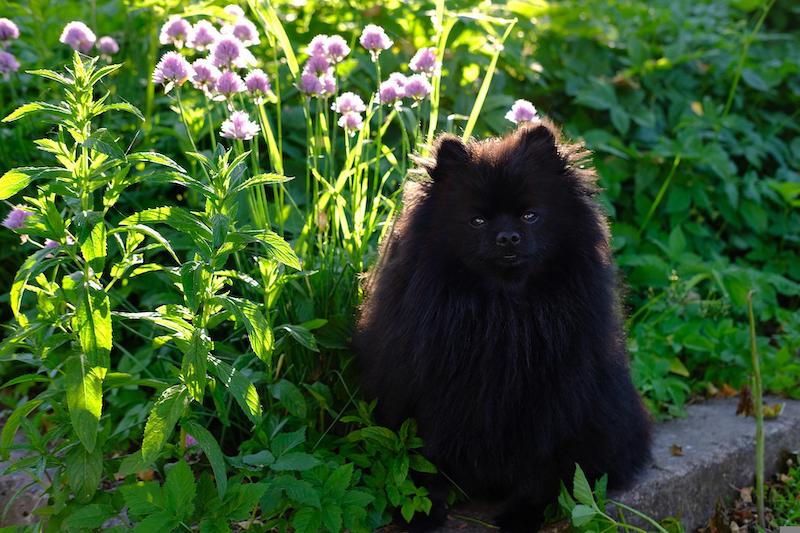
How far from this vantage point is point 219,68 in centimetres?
306

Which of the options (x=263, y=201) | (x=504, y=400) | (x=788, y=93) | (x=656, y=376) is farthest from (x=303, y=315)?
(x=788, y=93)

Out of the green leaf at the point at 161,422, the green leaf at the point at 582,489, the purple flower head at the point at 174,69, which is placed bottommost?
the green leaf at the point at 582,489

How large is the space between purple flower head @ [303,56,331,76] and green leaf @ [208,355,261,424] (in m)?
1.12

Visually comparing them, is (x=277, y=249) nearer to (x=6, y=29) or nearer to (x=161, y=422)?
(x=161, y=422)

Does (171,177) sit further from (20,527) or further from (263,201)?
(20,527)

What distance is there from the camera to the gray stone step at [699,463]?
125 inches

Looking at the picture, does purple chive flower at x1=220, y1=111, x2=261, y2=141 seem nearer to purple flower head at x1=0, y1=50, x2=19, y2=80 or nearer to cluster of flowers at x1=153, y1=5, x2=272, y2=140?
cluster of flowers at x1=153, y1=5, x2=272, y2=140

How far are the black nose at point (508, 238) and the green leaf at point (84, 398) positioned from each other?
3.83 feet

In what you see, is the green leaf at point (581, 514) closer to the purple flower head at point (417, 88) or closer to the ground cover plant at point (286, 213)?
the ground cover plant at point (286, 213)

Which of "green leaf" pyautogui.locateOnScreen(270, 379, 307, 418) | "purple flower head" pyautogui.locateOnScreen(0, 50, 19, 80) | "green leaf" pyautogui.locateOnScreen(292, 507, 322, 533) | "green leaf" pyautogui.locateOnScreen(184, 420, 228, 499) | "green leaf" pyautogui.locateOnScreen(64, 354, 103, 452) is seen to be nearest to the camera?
"green leaf" pyautogui.locateOnScreen(64, 354, 103, 452)

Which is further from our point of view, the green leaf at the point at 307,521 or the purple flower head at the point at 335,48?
the purple flower head at the point at 335,48

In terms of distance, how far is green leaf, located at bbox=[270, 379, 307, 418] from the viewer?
9.84 ft

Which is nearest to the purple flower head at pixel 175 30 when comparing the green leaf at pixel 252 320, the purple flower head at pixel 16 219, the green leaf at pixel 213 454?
the purple flower head at pixel 16 219

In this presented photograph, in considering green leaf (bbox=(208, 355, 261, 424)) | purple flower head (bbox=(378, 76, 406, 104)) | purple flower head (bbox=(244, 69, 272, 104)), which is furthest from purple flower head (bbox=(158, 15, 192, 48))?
green leaf (bbox=(208, 355, 261, 424))
